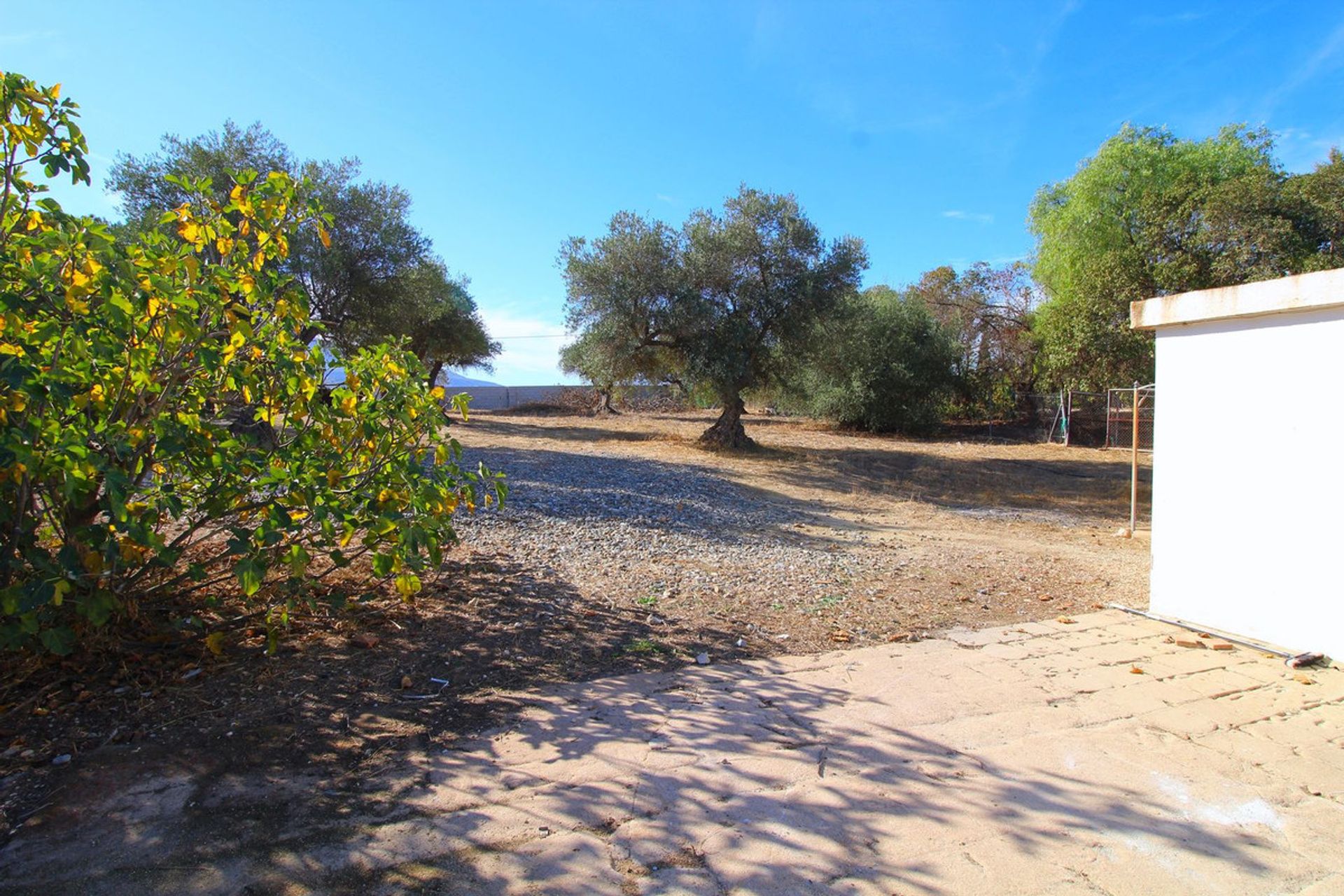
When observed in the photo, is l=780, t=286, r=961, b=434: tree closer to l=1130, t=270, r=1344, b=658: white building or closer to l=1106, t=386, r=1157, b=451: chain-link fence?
l=1106, t=386, r=1157, b=451: chain-link fence

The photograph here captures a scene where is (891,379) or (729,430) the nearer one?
(729,430)

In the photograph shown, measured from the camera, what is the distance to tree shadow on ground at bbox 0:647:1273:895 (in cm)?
217

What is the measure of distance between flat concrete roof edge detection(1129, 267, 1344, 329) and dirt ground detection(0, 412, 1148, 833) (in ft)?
7.08

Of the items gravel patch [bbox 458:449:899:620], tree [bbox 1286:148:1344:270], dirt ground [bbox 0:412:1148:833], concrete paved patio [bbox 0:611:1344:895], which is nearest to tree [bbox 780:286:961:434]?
tree [bbox 1286:148:1344:270]

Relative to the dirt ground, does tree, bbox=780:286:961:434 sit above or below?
above

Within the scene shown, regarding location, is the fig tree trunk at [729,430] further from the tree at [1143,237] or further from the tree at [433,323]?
the tree at [1143,237]

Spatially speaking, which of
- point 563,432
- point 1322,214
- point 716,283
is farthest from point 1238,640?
point 563,432

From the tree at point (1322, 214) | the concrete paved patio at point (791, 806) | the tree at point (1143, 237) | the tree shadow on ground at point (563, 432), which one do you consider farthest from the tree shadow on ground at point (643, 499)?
the tree at point (1322, 214)

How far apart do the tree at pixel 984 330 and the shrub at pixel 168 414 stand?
85.0ft

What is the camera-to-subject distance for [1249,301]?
4.34 metres

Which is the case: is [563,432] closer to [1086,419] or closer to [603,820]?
[1086,419]

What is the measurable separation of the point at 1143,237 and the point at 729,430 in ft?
35.8

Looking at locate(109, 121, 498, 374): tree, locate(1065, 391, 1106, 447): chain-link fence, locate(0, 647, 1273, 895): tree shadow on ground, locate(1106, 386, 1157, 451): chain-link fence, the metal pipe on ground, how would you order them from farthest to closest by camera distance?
1. locate(1065, 391, 1106, 447): chain-link fence
2. locate(1106, 386, 1157, 451): chain-link fence
3. locate(109, 121, 498, 374): tree
4. the metal pipe on ground
5. locate(0, 647, 1273, 895): tree shadow on ground

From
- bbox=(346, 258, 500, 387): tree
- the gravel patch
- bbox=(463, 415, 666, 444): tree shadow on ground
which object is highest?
bbox=(346, 258, 500, 387): tree
